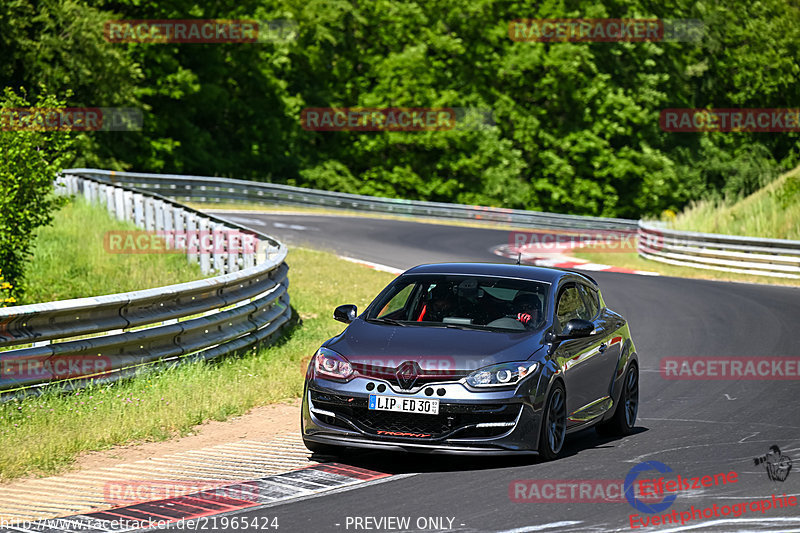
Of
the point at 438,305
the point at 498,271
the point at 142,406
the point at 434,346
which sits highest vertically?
the point at 498,271

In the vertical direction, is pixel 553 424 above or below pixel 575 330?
below

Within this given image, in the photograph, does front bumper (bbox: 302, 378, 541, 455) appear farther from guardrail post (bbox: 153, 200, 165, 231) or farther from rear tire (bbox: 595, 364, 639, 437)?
guardrail post (bbox: 153, 200, 165, 231)

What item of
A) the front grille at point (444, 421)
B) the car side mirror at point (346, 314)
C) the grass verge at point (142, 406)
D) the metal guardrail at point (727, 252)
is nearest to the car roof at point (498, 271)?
the car side mirror at point (346, 314)

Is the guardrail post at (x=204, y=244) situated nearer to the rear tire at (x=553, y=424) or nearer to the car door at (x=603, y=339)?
the car door at (x=603, y=339)

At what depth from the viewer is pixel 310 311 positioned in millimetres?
17609

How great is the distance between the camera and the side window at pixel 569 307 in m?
9.18

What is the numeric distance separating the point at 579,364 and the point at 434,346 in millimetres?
1485

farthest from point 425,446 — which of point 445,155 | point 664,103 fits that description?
point 664,103

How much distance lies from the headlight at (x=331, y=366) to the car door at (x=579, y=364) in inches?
63.9

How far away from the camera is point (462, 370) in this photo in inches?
311

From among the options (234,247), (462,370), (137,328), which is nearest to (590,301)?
(462,370)

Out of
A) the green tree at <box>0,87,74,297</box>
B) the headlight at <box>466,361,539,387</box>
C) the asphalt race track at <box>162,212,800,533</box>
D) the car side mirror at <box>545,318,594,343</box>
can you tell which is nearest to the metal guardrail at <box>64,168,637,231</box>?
the green tree at <box>0,87,74,297</box>

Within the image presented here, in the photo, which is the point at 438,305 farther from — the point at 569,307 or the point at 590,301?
the point at 590,301

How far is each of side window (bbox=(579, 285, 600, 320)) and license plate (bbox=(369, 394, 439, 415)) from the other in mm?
2522
